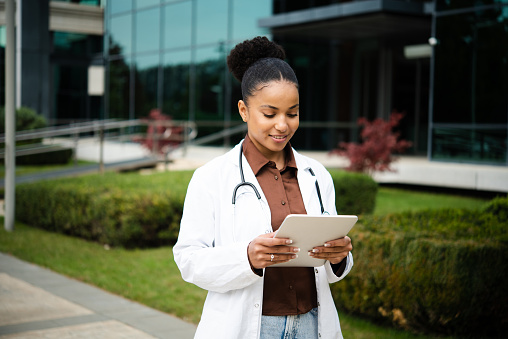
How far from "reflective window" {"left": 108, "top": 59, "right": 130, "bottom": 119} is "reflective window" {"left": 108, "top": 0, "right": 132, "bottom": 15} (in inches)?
91.0

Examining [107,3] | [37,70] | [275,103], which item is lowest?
[275,103]

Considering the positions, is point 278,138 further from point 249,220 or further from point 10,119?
point 10,119

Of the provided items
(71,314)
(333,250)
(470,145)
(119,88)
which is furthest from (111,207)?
(119,88)

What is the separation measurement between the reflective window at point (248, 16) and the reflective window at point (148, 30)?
16.6ft

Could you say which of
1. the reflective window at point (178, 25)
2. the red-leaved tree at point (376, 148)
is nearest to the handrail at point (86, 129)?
the reflective window at point (178, 25)

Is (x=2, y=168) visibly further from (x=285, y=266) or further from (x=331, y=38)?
(x=285, y=266)

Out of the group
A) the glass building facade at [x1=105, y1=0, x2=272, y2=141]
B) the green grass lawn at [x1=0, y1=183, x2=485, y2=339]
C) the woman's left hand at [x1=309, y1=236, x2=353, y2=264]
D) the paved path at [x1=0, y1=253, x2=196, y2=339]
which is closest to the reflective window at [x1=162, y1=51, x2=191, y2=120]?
the glass building facade at [x1=105, y1=0, x2=272, y2=141]

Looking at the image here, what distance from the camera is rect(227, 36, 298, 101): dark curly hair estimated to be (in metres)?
2.39

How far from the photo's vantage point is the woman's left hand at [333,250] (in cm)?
225

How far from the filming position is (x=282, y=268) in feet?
7.87

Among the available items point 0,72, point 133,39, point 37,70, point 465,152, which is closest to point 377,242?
point 465,152

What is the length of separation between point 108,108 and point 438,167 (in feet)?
64.5

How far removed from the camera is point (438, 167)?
48.4 feet

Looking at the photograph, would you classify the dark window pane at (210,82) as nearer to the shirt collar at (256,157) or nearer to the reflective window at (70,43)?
the reflective window at (70,43)
